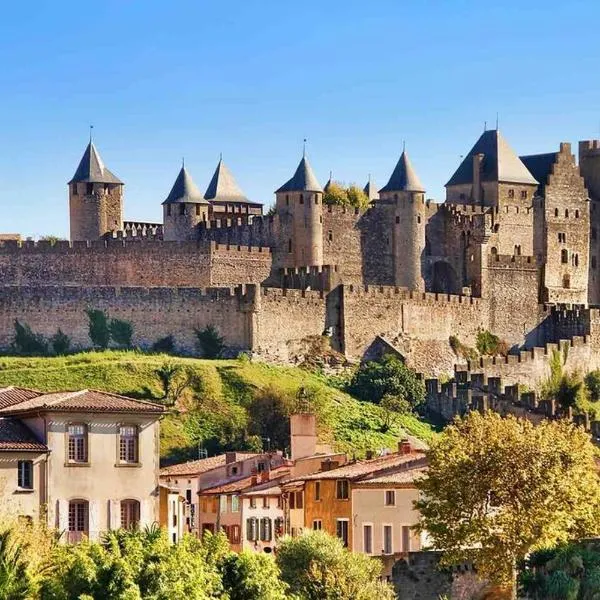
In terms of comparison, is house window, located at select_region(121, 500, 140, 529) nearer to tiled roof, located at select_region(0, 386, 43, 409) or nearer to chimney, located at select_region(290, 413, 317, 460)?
tiled roof, located at select_region(0, 386, 43, 409)

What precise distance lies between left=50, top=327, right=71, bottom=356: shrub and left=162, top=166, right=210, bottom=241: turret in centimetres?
941

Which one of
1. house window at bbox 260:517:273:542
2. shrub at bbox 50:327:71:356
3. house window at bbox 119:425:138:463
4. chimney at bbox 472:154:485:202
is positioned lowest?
house window at bbox 260:517:273:542

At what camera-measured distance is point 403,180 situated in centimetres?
11006

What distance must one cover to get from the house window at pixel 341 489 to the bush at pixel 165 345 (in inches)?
1212

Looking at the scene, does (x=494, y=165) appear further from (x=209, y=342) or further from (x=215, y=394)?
(x=215, y=394)

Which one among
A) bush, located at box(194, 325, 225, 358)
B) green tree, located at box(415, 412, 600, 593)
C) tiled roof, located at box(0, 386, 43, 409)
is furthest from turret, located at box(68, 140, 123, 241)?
green tree, located at box(415, 412, 600, 593)

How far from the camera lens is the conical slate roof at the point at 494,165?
378 feet

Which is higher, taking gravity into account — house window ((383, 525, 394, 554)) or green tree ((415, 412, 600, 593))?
green tree ((415, 412, 600, 593))

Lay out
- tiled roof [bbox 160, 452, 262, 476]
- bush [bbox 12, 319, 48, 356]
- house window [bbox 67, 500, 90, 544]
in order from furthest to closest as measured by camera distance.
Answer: bush [bbox 12, 319, 48, 356] < tiled roof [bbox 160, 452, 262, 476] < house window [bbox 67, 500, 90, 544]

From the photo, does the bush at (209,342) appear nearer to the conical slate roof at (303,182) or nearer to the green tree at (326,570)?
the conical slate roof at (303,182)

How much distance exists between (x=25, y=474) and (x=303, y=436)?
2713cm

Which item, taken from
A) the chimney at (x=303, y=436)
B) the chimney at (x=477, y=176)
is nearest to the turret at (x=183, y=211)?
the chimney at (x=477, y=176)

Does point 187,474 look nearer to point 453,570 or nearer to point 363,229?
point 453,570

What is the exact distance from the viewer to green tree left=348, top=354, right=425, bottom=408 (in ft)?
319
